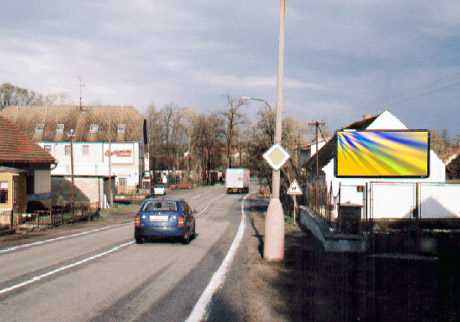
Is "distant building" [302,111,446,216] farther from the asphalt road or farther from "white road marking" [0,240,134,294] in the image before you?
"white road marking" [0,240,134,294]

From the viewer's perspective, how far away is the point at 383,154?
15.0 metres

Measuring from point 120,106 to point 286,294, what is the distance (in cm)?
5974

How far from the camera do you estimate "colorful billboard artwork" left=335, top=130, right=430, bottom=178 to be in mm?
14688

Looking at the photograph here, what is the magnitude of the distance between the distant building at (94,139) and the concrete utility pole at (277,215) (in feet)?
165

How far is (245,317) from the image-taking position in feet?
21.8

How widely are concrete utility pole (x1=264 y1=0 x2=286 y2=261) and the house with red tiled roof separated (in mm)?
18095

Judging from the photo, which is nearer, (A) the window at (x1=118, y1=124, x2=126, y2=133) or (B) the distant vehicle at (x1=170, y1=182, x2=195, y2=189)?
(A) the window at (x1=118, y1=124, x2=126, y2=133)

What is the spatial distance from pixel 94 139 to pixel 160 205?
47916mm

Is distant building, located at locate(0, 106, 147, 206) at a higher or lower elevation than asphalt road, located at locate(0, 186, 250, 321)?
higher

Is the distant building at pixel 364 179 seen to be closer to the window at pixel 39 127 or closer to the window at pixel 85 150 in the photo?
the window at pixel 85 150

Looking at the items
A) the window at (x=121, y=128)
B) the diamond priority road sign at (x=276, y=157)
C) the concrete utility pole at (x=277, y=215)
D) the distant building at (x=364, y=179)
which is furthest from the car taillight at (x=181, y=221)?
the window at (x=121, y=128)

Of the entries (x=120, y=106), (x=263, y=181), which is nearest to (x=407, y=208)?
(x=263, y=181)

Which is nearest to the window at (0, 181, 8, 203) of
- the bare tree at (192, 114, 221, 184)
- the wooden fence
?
the wooden fence

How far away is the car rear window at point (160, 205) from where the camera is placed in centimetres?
1589
